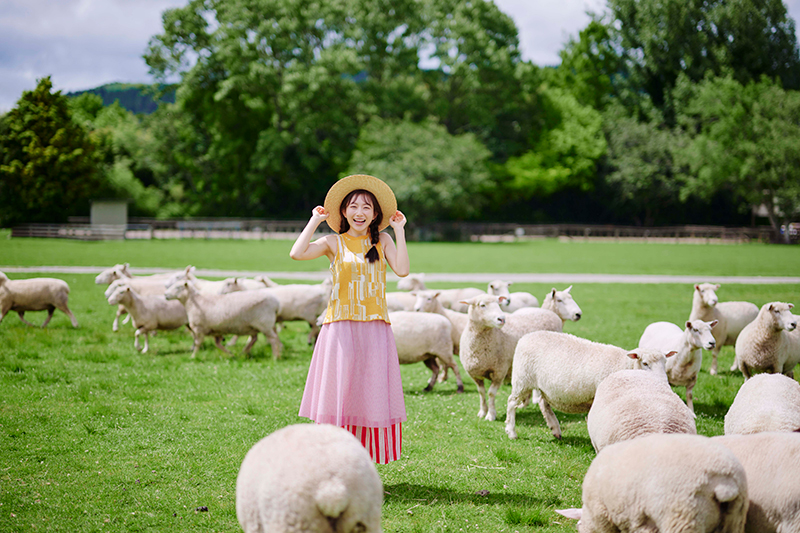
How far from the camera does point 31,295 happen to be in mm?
11352

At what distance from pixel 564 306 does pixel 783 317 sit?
8.62ft

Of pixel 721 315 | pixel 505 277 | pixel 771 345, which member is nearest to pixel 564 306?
pixel 771 345

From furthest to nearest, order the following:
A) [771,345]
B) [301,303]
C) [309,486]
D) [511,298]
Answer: [301,303] < [511,298] < [771,345] < [309,486]

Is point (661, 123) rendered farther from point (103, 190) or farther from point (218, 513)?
point (218, 513)

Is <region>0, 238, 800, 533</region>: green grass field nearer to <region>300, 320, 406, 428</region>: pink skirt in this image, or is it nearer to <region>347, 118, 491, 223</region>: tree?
<region>300, 320, 406, 428</region>: pink skirt

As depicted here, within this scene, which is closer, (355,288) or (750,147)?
(355,288)

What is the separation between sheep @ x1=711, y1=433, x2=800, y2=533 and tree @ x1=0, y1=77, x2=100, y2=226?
50549 mm

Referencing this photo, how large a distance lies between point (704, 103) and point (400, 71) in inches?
991

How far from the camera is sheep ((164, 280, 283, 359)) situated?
973cm

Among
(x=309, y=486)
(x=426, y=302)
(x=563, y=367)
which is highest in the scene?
(x=426, y=302)

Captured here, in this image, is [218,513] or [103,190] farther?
[103,190]

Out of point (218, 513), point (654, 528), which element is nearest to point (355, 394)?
point (218, 513)

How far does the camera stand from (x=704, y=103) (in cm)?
5066

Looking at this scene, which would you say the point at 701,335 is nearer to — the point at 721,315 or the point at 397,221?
the point at 721,315
